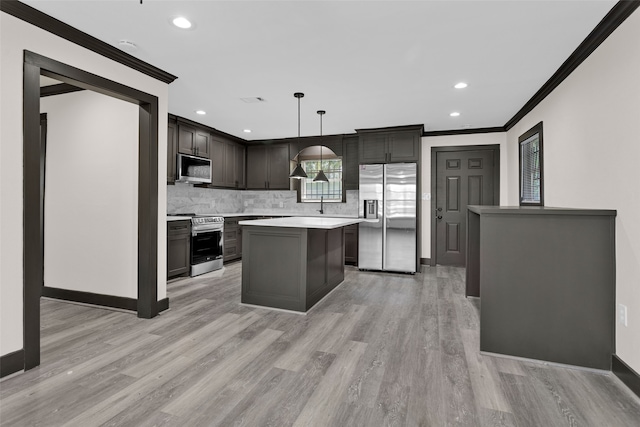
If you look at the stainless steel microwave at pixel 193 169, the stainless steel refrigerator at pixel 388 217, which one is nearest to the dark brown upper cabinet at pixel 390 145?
the stainless steel refrigerator at pixel 388 217

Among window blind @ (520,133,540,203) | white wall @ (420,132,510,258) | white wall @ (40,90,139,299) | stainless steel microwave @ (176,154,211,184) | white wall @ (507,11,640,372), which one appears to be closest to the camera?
white wall @ (507,11,640,372)

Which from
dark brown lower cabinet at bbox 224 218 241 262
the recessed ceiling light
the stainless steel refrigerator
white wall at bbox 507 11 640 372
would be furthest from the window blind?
dark brown lower cabinet at bbox 224 218 241 262

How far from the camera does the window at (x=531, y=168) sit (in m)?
3.80

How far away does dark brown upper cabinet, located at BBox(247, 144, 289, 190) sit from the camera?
668 cm

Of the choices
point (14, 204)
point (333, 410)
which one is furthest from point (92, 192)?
point (333, 410)

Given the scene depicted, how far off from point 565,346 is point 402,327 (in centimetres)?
123

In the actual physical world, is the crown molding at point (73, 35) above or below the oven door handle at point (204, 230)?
above

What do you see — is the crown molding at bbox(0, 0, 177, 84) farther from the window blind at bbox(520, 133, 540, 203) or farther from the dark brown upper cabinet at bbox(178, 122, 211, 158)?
the window blind at bbox(520, 133, 540, 203)

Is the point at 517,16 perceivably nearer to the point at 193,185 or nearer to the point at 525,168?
the point at 525,168

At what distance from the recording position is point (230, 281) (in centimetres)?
473

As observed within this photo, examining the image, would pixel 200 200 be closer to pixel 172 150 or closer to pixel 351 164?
pixel 172 150

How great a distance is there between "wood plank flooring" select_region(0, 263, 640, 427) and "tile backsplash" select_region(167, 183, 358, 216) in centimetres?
259

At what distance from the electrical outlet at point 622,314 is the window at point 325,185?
191 inches

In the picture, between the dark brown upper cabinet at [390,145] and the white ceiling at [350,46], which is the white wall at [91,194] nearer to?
the white ceiling at [350,46]
